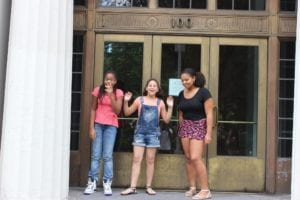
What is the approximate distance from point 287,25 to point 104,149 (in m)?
3.43

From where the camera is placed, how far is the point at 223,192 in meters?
9.09

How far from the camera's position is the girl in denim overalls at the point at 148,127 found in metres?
8.66

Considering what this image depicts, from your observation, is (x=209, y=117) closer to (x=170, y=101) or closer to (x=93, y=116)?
(x=170, y=101)

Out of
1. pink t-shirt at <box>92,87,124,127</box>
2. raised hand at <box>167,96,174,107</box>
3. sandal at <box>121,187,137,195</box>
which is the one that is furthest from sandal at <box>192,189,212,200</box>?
pink t-shirt at <box>92,87,124,127</box>

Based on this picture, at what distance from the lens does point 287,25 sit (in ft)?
30.1

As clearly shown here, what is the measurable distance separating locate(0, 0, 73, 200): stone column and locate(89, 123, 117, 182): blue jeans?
1570 millimetres

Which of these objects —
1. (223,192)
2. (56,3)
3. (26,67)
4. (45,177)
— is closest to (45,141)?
(45,177)

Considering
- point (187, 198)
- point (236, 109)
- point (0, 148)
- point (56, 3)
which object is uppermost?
point (56, 3)

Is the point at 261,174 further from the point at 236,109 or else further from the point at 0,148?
the point at 0,148

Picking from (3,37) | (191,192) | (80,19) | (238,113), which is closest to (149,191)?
(191,192)

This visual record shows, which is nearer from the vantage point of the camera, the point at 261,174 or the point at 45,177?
the point at 45,177

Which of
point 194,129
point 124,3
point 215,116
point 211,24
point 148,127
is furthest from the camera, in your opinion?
point 124,3

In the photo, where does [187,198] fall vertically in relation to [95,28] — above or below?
below

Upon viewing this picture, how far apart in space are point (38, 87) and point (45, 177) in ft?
3.50
